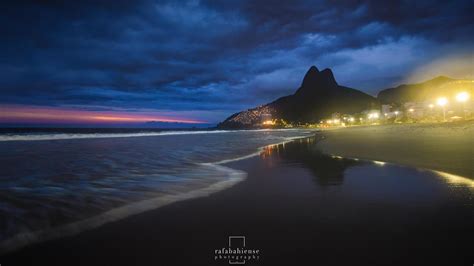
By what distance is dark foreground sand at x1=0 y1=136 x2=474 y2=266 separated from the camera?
3592mm

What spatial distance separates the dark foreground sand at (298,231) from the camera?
359 centimetres

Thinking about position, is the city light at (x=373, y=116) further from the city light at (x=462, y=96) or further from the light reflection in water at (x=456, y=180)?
the light reflection in water at (x=456, y=180)

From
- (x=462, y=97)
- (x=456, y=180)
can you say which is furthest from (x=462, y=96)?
(x=456, y=180)

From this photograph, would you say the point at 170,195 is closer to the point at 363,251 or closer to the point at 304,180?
the point at 304,180

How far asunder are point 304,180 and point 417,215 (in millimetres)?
4018

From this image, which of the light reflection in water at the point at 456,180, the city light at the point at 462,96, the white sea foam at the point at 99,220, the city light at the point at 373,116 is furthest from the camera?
the city light at the point at 373,116

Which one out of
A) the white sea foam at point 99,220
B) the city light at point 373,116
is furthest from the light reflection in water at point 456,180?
the city light at point 373,116

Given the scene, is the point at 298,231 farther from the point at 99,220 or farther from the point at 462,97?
the point at 462,97

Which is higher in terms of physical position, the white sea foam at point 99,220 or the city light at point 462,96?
the city light at point 462,96

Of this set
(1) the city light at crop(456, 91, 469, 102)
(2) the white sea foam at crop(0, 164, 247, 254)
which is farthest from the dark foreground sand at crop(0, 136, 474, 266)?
(1) the city light at crop(456, 91, 469, 102)

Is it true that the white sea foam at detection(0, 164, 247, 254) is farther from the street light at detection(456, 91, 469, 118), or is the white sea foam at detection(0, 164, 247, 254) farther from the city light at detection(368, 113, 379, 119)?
the city light at detection(368, 113, 379, 119)

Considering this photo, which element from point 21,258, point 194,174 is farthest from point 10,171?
point 21,258

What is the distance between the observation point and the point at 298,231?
4438 millimetres

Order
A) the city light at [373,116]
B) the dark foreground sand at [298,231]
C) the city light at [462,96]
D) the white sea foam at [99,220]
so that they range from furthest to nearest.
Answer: the city light at [373,116]
the city light at [462,96]
the white sea foam at [99,220]
the dark foreground sand at [298,231]
